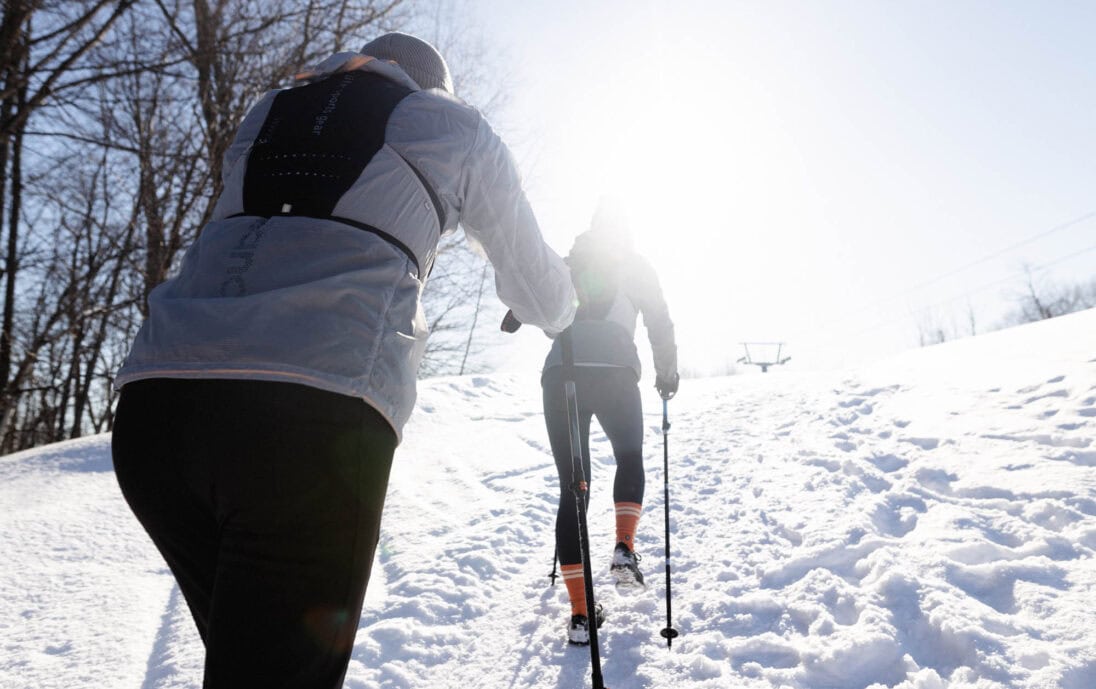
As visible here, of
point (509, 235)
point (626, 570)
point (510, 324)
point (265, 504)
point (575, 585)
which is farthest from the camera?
point (626, 570)

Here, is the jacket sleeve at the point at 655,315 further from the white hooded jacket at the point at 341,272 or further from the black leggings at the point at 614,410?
the white hooded jacket at the point at 341,272

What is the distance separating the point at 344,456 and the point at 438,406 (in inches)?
339

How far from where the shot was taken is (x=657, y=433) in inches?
337

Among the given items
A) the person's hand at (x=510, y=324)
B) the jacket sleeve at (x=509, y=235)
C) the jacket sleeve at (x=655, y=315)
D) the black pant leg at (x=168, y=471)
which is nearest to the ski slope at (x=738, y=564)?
the jacket sleeve at (x=655, y=315)

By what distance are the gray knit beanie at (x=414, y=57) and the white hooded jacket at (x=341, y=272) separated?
0.58 feet

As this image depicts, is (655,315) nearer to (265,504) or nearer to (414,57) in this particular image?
(414,57)

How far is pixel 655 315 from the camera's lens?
12.6ft

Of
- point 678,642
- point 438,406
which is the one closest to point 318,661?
point 678,642

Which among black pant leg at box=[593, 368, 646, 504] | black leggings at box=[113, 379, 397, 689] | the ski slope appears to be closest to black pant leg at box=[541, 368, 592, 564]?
black pant leg at box=[593, 368, 646, 504]

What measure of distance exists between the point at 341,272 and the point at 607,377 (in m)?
2.43

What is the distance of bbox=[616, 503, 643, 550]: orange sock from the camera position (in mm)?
3387

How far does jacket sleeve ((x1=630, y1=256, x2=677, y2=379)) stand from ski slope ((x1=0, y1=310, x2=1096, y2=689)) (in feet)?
4.63

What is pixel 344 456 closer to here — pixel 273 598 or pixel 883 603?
pixel 273 598

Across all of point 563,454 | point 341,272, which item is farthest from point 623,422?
point 341,272
